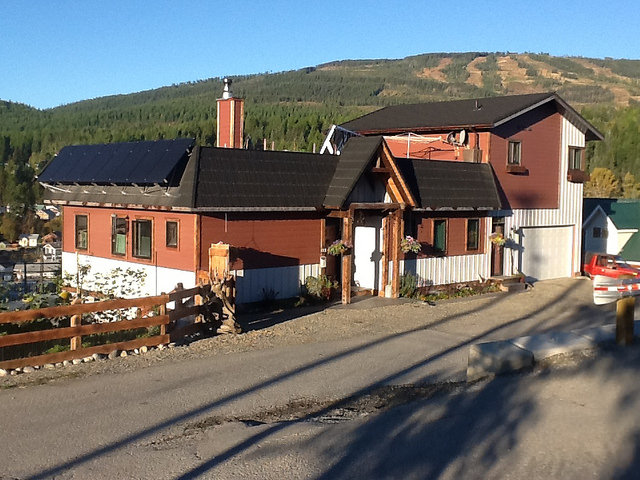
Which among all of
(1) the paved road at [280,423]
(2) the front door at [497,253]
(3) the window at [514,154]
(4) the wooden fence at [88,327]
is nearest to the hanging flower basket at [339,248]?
(4) the wooden fence at [88,327]

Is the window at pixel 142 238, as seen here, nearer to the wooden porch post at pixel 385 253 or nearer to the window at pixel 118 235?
the window at pixel 118 235

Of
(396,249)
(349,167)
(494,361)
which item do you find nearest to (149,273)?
(349,167)

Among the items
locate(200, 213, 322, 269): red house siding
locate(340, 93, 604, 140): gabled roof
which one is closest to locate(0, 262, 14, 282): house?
locate(200, 213, 322, 269): red house siding

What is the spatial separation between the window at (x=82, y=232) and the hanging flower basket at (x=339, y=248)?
7.10 m

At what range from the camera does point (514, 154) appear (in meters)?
25.8

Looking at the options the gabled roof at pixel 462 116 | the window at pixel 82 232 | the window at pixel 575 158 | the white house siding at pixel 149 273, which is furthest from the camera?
the window at pixel 575 158

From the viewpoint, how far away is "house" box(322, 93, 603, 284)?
2459cm

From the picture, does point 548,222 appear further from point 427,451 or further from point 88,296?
point 427,451

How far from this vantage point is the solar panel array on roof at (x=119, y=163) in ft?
59.0

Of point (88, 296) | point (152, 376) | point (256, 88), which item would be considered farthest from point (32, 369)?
point (256, 88)

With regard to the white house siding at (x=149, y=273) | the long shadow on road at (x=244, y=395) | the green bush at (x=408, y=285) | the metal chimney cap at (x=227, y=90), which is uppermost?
the metal chimney cap at (x=227, y=90)

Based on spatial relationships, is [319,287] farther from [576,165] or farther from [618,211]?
[618,211]

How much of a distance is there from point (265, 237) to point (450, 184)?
6762 millimetres

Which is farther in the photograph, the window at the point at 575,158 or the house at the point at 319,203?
the window at the point at 575,158
